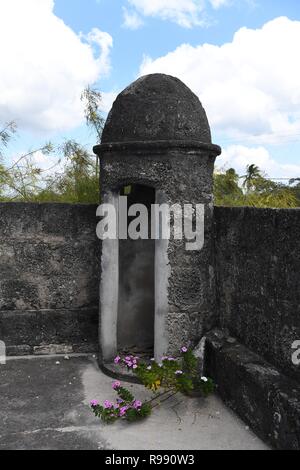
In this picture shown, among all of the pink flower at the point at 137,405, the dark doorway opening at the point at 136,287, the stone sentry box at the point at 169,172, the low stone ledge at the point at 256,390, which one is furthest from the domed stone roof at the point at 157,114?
the pink flower at the point at 137,405

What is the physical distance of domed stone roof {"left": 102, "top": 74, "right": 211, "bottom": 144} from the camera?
4.42 m

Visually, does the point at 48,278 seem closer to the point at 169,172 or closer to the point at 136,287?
the point at 136,287

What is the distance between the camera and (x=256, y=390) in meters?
3.53

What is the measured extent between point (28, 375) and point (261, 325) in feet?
7.76

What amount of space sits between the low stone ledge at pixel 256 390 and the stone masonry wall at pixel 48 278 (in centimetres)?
167

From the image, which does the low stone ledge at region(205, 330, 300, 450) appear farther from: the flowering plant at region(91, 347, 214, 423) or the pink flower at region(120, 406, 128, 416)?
the pink flower at region(120, 406, 128, 416)

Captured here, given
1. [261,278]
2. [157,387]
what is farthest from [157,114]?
[157,387]

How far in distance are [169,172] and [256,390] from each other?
2.04 meters

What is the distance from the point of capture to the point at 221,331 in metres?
4.51

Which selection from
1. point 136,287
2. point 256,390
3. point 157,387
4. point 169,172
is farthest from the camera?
point 136,287

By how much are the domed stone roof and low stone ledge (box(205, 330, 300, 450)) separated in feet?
6.43
